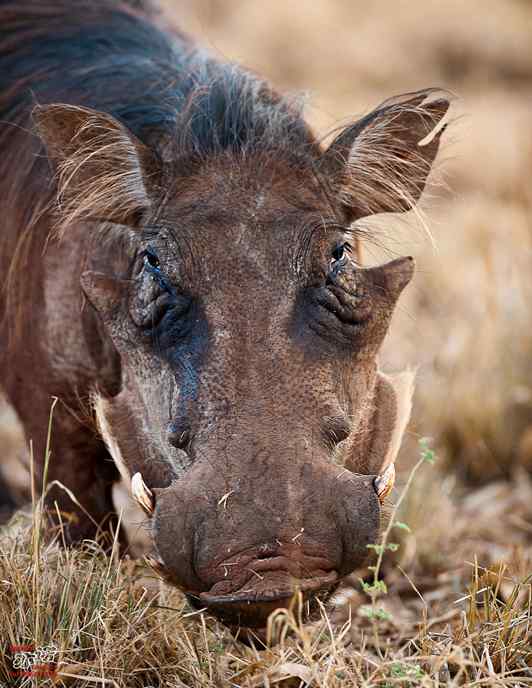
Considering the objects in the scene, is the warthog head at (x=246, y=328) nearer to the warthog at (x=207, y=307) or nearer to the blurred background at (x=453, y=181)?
the warthog at (x=207, y=307)

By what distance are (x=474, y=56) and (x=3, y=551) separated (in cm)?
1327

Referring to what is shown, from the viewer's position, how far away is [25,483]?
15.8 ft

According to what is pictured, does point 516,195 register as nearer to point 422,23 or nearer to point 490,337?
point 490,337

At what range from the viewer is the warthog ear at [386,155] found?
288 cm

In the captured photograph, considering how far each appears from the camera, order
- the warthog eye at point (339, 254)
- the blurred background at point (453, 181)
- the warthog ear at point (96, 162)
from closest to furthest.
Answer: the warthog eye at point (339, 254) < the warthog ear at point (96, 162) < the blurred background at point (453, 181)

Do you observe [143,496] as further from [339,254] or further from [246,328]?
[339,254]

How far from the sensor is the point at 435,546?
3.89m

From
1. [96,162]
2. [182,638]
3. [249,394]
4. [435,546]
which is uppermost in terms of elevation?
[96,162]

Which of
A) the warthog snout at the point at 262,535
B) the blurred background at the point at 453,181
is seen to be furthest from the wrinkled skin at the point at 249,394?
the blurred background at the point at 453,181


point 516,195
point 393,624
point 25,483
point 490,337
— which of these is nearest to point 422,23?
point 516,195

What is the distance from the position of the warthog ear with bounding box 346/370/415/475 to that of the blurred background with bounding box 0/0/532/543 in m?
0.17

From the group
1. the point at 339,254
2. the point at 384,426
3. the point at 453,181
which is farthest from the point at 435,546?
the point at 453,181

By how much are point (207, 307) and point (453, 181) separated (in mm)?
7694

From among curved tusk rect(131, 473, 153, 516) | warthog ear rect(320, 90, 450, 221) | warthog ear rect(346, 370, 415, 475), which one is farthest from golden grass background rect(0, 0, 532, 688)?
curved tusk rect(131, 473, 153, 516)
